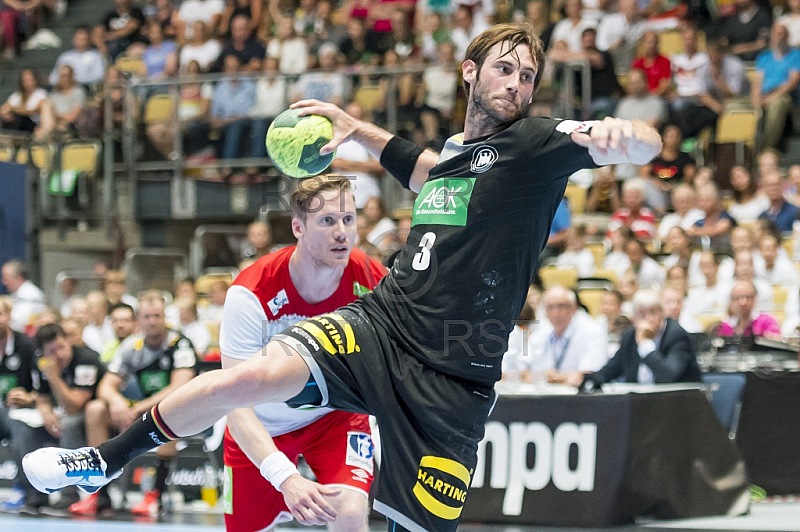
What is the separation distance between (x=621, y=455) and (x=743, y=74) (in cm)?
670

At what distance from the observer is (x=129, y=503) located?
28.5ft

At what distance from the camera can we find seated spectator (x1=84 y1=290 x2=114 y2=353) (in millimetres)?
11203

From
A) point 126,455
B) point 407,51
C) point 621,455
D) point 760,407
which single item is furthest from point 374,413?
point 407,51

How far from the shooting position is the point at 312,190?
4531 millimetres

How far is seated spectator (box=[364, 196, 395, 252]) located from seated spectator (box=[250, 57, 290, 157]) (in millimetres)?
1791

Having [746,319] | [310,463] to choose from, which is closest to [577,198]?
[746,319]

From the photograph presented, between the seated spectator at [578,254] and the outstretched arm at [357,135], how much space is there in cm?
656

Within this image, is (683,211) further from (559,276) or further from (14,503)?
(14,503)

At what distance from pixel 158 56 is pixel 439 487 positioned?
1287 centimetres

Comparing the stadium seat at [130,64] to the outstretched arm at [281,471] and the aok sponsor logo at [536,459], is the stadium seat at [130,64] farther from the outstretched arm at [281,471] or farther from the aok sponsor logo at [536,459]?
the outstretched arm at [281,471]

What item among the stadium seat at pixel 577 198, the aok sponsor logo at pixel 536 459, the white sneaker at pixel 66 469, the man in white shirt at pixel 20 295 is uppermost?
the stadium seat at pixel 577 198

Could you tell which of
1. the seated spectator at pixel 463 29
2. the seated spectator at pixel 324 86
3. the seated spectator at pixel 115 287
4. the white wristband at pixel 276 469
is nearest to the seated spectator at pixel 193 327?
the seated spectator at pixel 115 287

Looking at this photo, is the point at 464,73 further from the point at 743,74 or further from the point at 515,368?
the point at 743,74

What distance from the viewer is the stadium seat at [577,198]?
12148 millimetres
